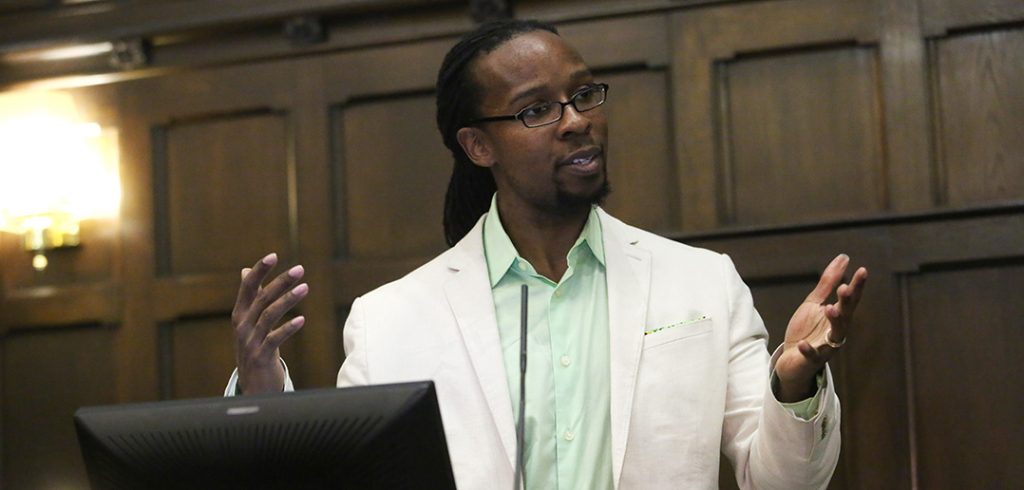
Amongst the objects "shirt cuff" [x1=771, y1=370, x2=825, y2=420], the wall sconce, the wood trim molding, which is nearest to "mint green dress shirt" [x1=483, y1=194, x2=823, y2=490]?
"shirt cuff" [x1=771, y1=370, x2=825, y2=420]

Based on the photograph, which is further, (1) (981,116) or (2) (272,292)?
(1) (981,116)

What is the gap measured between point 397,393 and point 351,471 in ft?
0.37

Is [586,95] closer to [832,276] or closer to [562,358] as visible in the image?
[562,358]

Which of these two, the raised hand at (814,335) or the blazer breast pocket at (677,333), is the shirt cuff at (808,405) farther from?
the blazer breast pocket at (677,333)

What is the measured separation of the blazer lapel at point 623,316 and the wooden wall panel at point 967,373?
1.55 m

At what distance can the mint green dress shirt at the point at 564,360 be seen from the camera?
2.21 m

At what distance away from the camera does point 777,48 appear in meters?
3.91

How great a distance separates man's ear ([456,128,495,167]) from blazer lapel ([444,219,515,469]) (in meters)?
0.12

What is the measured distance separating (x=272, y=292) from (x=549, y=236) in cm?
62

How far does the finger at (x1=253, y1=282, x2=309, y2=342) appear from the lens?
198 cm

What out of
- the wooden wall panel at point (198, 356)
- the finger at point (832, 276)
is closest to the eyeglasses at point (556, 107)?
the finger at point (832, 276)

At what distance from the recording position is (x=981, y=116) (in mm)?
3734

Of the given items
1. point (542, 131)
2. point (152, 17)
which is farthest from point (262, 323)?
point (152, 17)

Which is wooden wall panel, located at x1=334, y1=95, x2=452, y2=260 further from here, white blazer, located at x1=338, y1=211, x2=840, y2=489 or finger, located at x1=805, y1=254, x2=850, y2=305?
finger, located at x1=805, y1=254, x2=850, y2=305
